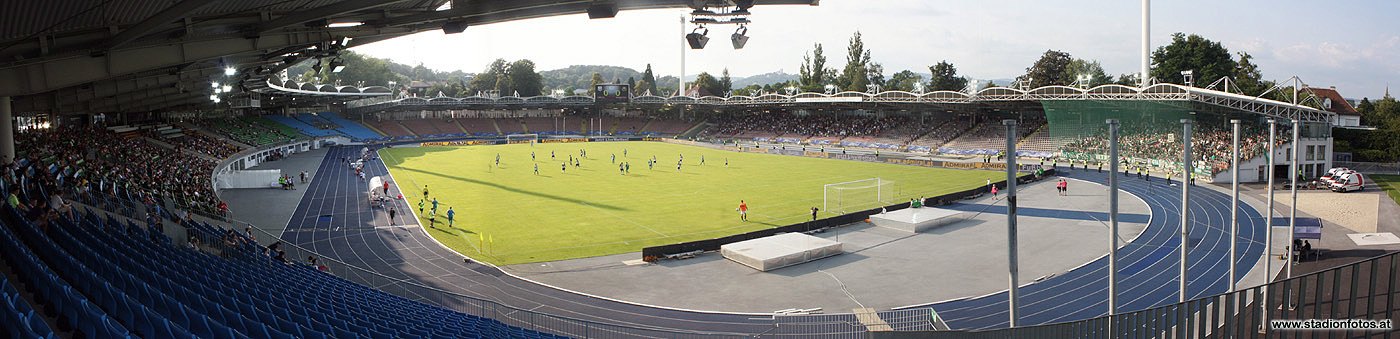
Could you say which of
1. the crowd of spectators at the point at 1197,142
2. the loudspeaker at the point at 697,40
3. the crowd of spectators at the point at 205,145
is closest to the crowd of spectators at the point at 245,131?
the crowd of spectators at the point at 205,145

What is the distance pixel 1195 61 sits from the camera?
73.0 meters

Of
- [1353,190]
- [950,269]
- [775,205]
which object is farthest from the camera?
[1353,190]

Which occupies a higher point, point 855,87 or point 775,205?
point 855,87

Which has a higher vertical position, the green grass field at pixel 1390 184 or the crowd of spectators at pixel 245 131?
the crowd of spectators at pixel 245 131

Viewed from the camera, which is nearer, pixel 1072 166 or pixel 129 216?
pixel 129 216

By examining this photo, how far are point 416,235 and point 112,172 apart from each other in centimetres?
971

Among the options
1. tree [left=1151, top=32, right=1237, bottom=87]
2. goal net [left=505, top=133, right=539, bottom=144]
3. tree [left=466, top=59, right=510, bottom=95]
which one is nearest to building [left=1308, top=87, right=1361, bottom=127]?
tree [left=1151, top=32, right=1237, bottom=87]

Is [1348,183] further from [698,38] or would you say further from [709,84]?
[709,84]

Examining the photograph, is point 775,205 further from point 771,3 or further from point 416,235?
point 771,3

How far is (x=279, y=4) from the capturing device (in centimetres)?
1515

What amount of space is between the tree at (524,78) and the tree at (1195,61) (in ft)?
313

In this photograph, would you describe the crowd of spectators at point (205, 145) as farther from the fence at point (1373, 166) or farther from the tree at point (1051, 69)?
the tree at point (1051, 69)

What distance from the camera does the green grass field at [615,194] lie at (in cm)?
2786

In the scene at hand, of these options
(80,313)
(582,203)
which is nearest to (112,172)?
(582,203)
